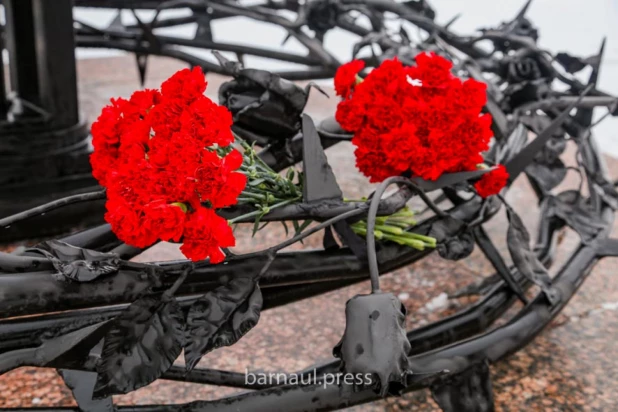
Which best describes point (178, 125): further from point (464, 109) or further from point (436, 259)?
point (436, 259)

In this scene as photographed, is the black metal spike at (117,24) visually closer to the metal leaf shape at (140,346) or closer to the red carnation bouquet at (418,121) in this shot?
the red carnation bouquet at (418,121)

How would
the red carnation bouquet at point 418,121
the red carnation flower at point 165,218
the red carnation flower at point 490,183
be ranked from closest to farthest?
the red carnation flower at point 165,218
the red carnation bouquet at point 418,121
the red carnation flower at point 490,183

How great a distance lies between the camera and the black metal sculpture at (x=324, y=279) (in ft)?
2.30

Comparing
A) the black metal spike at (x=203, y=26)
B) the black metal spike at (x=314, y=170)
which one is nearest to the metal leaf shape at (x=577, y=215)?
the black metal spike at (x=314, y=170)

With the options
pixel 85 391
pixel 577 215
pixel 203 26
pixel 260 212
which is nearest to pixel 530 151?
pixel 577 215

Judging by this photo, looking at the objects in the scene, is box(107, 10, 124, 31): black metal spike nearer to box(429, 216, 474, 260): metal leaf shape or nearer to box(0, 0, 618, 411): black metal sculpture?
box(0, 0, 618, 411): black metal sculpture

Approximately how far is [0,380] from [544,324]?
99 centimetres

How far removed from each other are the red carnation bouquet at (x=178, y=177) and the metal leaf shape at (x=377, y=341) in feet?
0.51

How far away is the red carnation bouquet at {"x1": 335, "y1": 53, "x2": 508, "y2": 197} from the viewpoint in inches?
38.4

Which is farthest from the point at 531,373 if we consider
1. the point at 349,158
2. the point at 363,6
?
the point at 349,158

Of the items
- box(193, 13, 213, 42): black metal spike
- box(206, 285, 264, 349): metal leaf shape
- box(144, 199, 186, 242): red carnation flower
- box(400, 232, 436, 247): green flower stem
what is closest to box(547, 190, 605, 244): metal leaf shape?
box(400, 232, 436, 247): green flower stem

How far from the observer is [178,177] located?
2.23 ft

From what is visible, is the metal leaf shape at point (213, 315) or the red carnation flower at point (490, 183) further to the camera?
the red carnation flower at point (490, 183)

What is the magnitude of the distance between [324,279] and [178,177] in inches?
13.0
